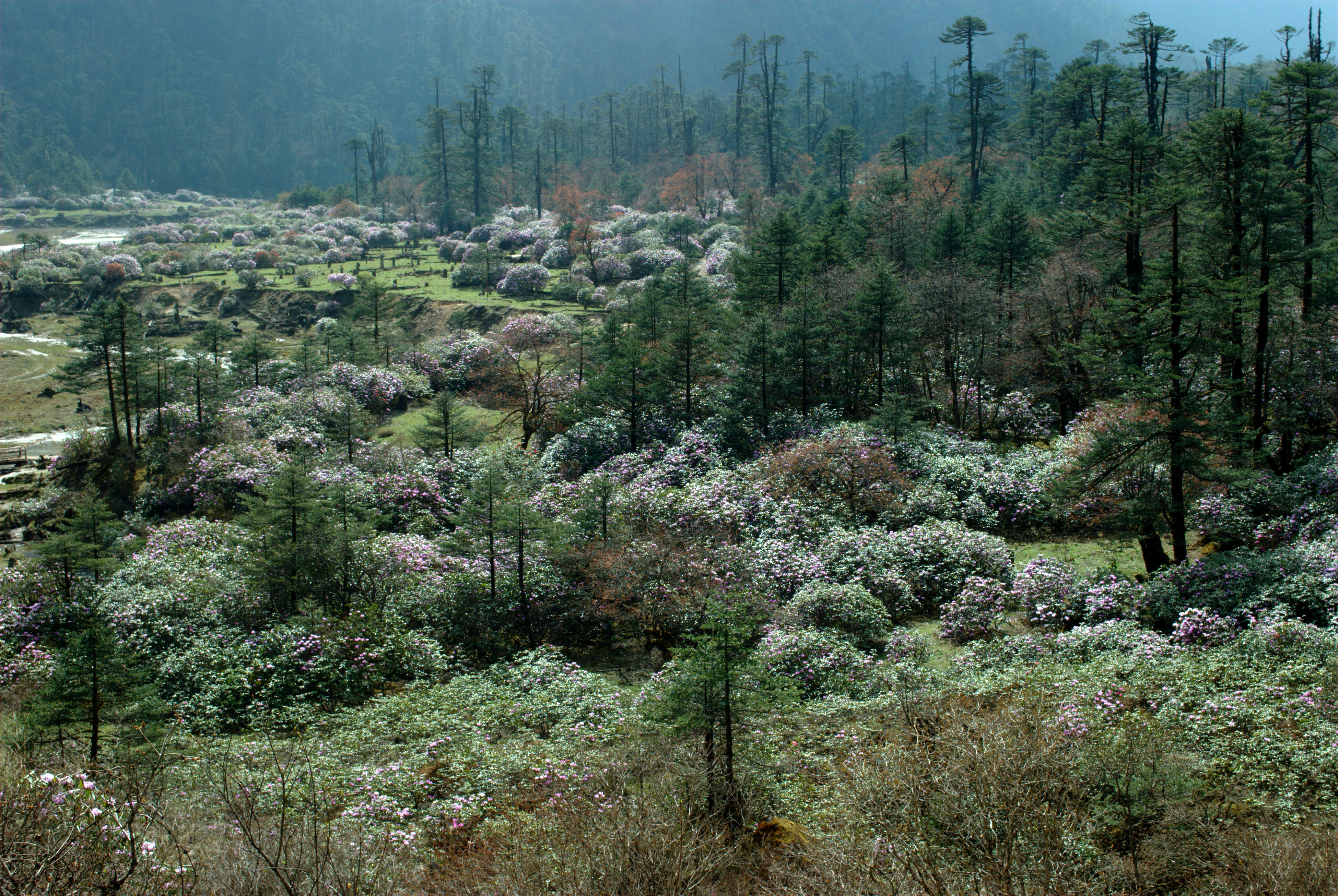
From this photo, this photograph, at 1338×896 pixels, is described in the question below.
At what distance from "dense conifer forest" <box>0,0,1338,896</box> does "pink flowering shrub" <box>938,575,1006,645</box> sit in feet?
0.39

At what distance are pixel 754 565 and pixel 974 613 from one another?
4.48m

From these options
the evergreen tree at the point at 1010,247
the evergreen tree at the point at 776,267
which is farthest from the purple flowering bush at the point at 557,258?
the evergreen tree at the point at 1010,247

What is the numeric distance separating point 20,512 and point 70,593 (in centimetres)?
1209

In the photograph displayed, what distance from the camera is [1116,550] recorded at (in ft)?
64.8

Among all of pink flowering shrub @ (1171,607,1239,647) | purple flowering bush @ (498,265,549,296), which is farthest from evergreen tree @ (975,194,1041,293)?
purple flowering bush @ (498,265,549,296)

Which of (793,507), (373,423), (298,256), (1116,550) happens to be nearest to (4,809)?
(793,507)

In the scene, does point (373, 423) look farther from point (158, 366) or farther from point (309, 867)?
point (309, 867)

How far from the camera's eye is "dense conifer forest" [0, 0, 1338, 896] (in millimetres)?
8664

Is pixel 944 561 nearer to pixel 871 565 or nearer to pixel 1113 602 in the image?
pixel 871 565

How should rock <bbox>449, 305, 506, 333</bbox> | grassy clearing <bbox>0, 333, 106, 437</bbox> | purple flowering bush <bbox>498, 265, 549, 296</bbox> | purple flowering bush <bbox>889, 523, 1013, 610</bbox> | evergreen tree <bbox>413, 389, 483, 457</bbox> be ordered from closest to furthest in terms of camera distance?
purple flowering bush <bbox>889, 523, 1013, 610</bbox> < evergreen tree <bbox>413, 389, 483, 457</bbox> < grassy clearing <bbox>0, 333, 106, 437</bbox> < rock <bbox>449, 305, 506, 333</bbox> < purple flowering bush <bbox>498, 265, 549, 296</bbox>

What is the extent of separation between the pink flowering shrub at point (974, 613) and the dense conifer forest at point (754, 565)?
0.12 meters

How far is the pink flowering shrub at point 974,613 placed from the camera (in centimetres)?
1648

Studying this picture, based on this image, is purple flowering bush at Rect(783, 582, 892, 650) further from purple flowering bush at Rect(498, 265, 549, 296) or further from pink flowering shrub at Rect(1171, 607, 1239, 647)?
purple flowering bush at Rect(498, 265, 549, 296)

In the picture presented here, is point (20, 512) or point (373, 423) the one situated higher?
point (373, 423)
